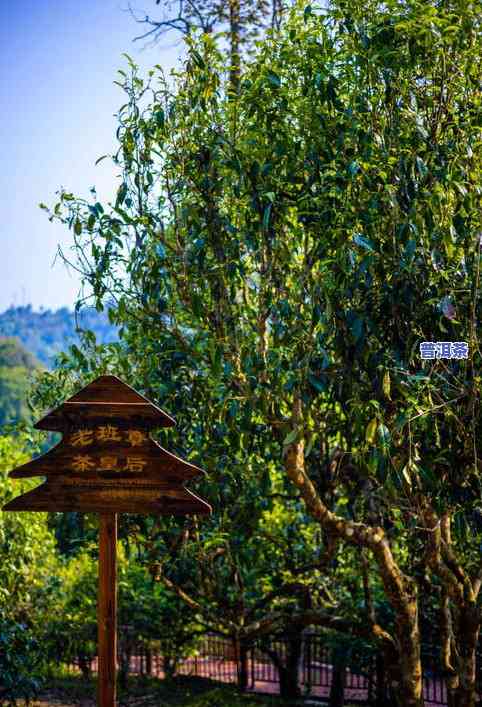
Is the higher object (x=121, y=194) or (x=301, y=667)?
(x=121, y=194)

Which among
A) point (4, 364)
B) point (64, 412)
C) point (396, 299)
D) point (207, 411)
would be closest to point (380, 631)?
point (207, 411)

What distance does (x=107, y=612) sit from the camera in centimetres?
435

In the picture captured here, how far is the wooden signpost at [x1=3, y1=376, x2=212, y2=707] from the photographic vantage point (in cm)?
421

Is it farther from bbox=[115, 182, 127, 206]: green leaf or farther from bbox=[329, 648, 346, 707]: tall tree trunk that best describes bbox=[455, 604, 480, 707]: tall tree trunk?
bbox=[115, 182, 127, 206]: green leaf

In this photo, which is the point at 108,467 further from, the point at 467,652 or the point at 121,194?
the point at 467,652

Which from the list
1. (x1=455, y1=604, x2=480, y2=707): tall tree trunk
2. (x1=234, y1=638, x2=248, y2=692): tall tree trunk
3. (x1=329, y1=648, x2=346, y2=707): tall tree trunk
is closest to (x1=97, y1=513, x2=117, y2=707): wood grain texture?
(x1=455, y1=604, x2=480, y2=707): tall tree trunk

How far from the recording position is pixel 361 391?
5.02m

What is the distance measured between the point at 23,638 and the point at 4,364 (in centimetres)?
5867

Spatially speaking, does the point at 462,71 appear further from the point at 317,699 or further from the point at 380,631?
the point at 317,699

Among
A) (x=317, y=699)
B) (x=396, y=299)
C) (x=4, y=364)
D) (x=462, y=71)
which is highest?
(x=4, y=364)

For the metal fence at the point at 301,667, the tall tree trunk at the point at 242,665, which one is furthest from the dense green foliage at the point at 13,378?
the tall tree trunk at the point at 242,665

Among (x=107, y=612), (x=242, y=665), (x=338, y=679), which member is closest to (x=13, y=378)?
(x=242, y=665)

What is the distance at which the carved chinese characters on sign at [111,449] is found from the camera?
4211mm

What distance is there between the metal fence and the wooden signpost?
5377 mm
